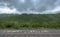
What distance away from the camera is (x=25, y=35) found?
48469 mm

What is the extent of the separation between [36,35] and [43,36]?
2.66 m

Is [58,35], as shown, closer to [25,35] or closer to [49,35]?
[49,35]

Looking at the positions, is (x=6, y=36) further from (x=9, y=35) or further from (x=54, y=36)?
(x=54, y=36)

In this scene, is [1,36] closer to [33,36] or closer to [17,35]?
[17,35]

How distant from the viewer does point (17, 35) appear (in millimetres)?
48031

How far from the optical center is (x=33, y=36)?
4738 centimetres

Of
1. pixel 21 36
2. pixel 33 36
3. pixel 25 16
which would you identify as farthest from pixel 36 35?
pixel 25 16

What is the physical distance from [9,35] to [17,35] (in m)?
2.56

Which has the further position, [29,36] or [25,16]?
[25,16]

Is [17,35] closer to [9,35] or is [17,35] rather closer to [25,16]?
[9,35]

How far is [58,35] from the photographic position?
48.1 meters

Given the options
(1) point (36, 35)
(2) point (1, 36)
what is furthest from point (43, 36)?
(2) point (1, 36)

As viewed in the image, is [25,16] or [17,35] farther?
[25,16]

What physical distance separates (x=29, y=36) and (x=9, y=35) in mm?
6454
